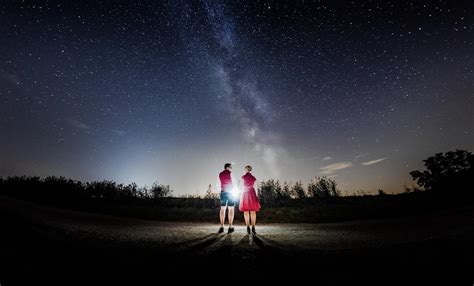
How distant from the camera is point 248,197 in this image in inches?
296

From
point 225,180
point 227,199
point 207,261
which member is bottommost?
point 207,261

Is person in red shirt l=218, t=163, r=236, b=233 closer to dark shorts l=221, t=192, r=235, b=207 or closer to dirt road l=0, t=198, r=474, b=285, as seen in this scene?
dark shorts l=221, t=192, r=235, b=207

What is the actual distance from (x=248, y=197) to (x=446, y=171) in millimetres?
39784

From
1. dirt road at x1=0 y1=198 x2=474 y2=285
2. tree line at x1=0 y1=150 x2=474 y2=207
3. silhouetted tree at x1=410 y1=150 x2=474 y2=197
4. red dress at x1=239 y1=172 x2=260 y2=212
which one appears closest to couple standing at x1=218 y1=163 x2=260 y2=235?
red dress at x1=239 y1=172 x2=260 y2=212

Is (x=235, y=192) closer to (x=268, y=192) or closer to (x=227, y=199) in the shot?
(x=227, y=199)

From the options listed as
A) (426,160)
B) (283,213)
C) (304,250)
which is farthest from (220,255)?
(426,160)

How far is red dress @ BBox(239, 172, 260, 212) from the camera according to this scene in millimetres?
7426

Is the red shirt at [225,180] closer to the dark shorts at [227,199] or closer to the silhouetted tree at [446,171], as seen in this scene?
the dark shorts at [227,199]

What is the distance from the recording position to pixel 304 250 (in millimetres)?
4543

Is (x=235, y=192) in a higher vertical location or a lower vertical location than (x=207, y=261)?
higher

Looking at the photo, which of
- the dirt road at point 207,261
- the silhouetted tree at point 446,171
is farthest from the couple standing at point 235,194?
the silhouetted tree at point 446,171

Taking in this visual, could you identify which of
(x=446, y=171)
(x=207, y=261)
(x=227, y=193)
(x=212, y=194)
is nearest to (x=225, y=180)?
(x=227, y=193)

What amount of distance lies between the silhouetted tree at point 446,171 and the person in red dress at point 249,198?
A: 32.4 m

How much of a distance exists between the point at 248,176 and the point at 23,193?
17159 mm
